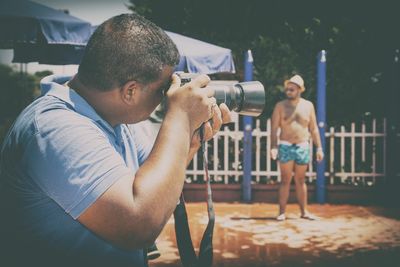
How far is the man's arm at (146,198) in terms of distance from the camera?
3.43 ft

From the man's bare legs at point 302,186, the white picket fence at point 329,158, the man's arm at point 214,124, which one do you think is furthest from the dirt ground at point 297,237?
the man's arm at point 214,124

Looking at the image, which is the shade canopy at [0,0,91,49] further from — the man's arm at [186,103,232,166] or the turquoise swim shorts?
the man's arm at [186,103,232,166]

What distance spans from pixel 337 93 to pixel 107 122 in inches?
343

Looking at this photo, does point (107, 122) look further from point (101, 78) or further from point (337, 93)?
point (337, 93)

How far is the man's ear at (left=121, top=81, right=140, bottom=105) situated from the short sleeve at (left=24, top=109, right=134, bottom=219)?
20 cm

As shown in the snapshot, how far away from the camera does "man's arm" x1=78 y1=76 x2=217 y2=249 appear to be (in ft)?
3.43

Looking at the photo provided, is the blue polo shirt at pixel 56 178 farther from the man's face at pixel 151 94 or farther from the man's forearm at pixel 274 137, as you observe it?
the man's forearm at pixel 274 137

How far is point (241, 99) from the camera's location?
173 cm

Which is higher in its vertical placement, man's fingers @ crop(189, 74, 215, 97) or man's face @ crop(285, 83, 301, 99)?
man's face @ crop(285, 83, 301, 99)

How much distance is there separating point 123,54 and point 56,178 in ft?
1.19

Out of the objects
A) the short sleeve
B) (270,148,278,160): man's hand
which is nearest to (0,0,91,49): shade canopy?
(270,148,278,160): man's hand

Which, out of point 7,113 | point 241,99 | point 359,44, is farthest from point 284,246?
point 7,113

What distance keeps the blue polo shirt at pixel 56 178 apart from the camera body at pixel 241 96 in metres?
0.43

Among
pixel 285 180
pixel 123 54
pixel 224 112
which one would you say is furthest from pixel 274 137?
pixel 123 54
